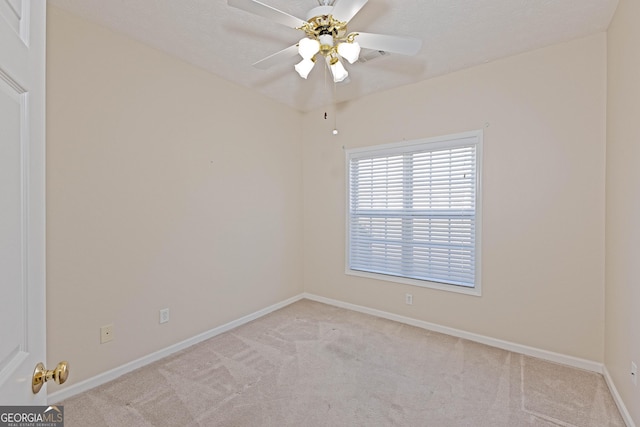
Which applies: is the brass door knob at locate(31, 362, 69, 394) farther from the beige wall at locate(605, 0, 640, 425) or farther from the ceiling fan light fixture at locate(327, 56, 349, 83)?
the beige wall at locate(605, 0, 640, 425)

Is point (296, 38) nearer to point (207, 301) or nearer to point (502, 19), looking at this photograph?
point (502, 19)

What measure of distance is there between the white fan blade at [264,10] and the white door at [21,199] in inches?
33.7

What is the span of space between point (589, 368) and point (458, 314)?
1008 millimetres

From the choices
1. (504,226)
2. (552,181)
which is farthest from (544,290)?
(552,181)

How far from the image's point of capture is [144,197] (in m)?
2.49

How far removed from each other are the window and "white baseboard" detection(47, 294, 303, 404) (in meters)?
1.42

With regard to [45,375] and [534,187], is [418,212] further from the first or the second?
[45,375]

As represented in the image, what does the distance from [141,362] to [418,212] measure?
116 inches

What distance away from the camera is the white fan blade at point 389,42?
5.70 ft

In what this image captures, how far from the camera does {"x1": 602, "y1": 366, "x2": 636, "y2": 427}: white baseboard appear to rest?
1.77 metres

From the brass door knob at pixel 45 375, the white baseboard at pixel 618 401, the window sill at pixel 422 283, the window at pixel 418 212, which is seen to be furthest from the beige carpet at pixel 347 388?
the brass door knob at pixel 45 375

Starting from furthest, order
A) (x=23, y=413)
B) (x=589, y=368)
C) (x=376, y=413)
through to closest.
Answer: (x=589, y=368) → (x=376, y=413) → (x=23, y=413)

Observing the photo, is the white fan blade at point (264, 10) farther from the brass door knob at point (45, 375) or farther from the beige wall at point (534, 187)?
the beige wall at point (534, 187)

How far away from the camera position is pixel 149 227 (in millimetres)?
2529
